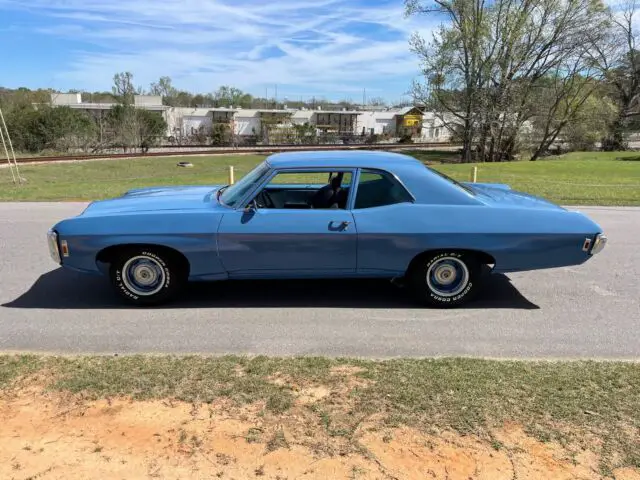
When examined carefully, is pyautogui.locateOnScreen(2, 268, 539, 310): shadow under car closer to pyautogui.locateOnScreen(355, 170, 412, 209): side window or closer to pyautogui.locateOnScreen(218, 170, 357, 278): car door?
pyautogui.locateOnScreen(218, 170, 357, 278): car door

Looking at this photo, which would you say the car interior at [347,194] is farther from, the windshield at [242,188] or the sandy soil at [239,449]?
the sandy soil at [239,449]

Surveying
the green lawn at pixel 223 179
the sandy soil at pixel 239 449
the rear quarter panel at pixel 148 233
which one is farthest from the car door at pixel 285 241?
the green lawn at pixel 223 179

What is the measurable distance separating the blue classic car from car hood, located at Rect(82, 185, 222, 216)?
0.12 ft

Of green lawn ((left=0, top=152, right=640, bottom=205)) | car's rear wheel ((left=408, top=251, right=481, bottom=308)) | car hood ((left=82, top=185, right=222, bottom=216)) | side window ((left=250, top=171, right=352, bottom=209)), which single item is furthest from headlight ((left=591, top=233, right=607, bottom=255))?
green lawn ((left=0, top=152, right=640, bottom=205))

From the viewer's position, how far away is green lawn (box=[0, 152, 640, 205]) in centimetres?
1344

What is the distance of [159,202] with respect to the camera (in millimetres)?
5102

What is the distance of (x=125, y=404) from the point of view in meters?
3.09

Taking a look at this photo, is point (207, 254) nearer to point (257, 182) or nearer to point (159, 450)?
point (257, 182)

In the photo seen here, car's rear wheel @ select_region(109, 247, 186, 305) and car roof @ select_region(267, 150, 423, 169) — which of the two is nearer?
car's rear wheel @ select_region(109, 247, 186, 305)

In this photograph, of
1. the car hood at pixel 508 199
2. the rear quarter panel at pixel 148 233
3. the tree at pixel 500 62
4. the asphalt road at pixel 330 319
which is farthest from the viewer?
the tree at pixel 500 62

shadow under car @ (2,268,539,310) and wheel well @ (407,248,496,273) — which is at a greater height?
wheel well @ (407,248,496,273)

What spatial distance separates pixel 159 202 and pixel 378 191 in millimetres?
2178

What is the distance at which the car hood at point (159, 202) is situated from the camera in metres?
4.90

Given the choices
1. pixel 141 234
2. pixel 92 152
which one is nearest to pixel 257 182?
pixel 141 234
